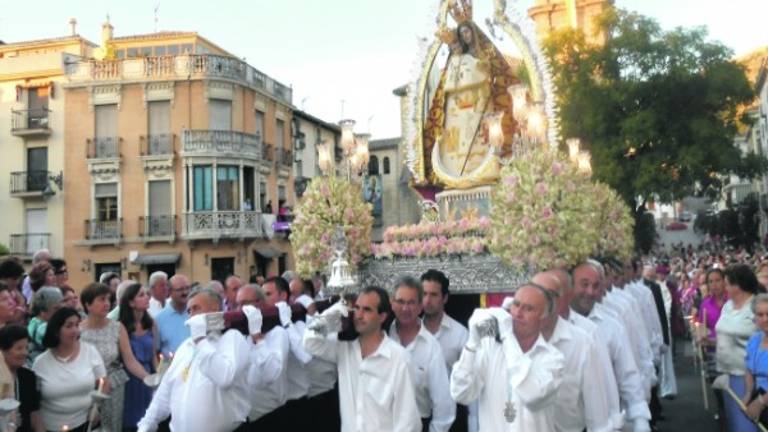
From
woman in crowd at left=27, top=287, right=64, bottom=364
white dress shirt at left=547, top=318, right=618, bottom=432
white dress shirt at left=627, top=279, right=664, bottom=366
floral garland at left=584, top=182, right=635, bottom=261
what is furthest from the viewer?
floral garland at left=584, top=182, right=635, bottom=261

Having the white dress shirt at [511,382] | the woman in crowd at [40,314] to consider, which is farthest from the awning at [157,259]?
the white dress shirt at [511,382]

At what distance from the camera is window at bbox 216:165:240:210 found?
30.4 m

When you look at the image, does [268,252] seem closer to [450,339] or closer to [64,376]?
[64,376]

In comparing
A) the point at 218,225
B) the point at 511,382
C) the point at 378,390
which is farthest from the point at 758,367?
the point at 218,225

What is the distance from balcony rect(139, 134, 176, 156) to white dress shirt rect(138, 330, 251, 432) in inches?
1018

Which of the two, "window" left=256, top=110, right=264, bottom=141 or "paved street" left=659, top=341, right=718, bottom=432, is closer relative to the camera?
"paved street" left=659, top=341, right=718, bottom=432

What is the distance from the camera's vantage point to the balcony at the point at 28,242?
100ft

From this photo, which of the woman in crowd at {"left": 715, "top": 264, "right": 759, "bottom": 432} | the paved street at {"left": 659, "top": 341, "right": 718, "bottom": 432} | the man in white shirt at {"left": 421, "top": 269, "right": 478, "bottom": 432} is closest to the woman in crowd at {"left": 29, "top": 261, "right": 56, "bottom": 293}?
the man in white shirt at {"left": 421, "top": 269, "right": 478, "bottom": 432}

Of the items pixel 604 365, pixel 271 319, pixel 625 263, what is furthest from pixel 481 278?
pixel 604 365

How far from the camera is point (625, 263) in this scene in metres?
10.4

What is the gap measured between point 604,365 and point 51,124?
30.5 metres

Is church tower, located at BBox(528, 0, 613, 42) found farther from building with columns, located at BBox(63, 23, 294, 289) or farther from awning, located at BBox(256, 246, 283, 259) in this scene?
building with columns, located at BBox(63, 23, 294, 289)

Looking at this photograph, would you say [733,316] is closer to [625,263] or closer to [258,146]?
[625,263]

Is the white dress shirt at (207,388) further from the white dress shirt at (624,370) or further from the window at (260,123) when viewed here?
the window at (260,123)
